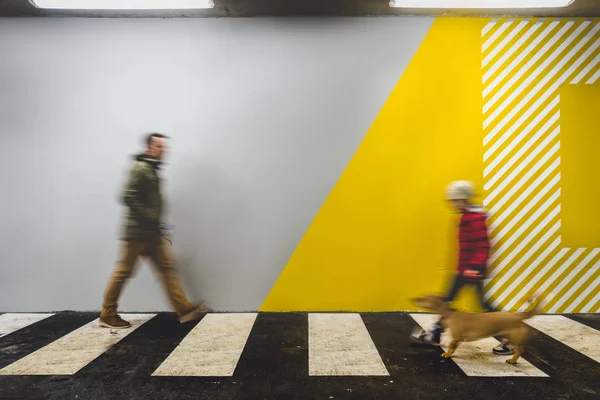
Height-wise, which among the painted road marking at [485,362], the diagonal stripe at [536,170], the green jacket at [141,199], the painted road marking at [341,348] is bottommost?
the painted road marking at [341,348]

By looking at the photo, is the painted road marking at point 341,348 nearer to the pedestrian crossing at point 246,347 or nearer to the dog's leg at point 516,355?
the pedestrian crossing at point 246,347

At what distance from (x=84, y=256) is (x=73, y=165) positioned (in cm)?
129

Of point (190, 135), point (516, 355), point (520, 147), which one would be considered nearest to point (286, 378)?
point (516, 355)

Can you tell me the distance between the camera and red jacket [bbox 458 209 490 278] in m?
3.57

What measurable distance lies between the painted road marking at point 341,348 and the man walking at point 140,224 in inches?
83.3

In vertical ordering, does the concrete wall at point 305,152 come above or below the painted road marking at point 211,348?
above

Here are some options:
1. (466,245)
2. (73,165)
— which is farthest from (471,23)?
(73,165)

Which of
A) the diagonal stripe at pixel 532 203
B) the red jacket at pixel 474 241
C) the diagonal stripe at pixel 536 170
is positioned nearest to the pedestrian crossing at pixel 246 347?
the red jacket at pixel 474 241

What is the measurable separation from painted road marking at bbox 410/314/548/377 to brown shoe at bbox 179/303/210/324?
304cm

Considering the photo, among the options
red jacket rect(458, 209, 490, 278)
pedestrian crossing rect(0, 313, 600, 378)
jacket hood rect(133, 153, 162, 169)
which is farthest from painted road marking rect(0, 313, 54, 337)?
red jacket rect(458, 209, 490, 278)

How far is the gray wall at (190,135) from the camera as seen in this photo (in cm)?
514

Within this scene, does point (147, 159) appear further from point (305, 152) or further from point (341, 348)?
point (341, 348)

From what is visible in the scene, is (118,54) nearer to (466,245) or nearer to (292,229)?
(292,229)

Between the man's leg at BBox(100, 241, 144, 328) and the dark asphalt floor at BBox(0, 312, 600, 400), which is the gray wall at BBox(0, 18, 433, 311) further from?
the dark asphalt floor at BBox(0, 312, 600, 400)
